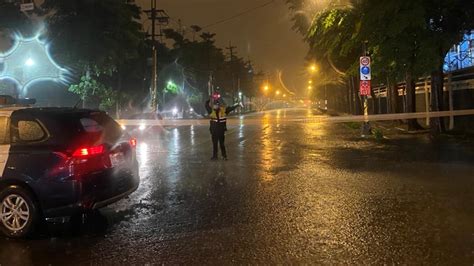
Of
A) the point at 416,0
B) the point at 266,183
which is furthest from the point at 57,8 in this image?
the point at 266,183

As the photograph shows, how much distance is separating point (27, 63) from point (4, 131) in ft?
110

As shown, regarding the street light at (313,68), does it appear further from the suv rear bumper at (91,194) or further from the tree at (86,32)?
the suv rear bumper at (91,194)

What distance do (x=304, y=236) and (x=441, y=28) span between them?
51.0 ft

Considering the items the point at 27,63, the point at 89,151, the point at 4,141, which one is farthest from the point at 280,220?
the point at 27,63

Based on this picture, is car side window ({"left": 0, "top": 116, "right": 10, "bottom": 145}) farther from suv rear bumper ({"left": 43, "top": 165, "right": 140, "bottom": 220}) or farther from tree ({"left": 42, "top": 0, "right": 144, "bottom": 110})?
tree ({"left": 42, "top": 0, "right": 144, "bottom": 110})

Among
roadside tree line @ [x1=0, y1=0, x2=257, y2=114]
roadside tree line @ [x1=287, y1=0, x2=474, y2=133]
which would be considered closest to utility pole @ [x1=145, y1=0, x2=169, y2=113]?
roadside tree line @ [x1=0, y1=0, x2=257, y2=114]

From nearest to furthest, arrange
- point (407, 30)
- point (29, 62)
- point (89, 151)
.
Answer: point (89, 151) → point (407, 30) → point (29, 62)

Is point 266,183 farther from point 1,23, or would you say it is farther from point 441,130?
point 1,23

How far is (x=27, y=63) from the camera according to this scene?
37.4m

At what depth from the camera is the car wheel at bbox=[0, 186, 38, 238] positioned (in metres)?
6.32

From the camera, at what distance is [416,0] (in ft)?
57.1

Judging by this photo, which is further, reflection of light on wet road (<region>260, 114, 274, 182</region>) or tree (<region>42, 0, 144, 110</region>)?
tree (<region>42, 0, 144, 110</region>)

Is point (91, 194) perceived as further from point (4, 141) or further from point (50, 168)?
point (4, 141)

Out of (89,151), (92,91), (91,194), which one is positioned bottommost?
(91,194)
